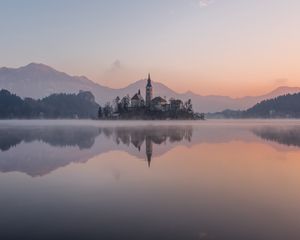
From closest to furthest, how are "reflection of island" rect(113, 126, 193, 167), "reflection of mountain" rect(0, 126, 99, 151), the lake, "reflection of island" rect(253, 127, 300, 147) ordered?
the lake
"reflection of island" rect(113, 126, 193, 167)
"reflection of mountain" rect(0, 126, 99, 151)
"reflection of island" rect(253, 127, 300, 147)

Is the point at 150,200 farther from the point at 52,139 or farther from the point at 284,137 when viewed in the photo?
the point at 284,137

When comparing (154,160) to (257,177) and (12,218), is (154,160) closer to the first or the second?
(257,177)

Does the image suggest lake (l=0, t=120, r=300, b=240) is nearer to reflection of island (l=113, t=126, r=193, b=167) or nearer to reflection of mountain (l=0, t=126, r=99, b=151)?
reflection of island (l=113, t=126, r=193, b=167)

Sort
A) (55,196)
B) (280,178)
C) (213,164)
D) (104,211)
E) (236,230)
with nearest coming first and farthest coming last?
Result: 1. (236,230)
2. (104,211)
3. (55,196)
4. (280,178)
5. (213,164)

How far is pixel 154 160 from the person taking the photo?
105 feet

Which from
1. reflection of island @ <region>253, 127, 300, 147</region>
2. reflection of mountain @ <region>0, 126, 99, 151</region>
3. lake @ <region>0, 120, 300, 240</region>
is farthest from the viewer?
reflection of island @ <region>253, 127, 300, 147</region>

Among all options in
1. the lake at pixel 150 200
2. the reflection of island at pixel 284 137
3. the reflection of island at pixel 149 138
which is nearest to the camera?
the lake at pixel 150 200

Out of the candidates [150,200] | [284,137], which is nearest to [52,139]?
[284,137]

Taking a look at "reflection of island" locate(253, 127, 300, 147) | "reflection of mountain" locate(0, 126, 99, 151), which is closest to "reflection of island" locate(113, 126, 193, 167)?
"reflection of mountain" locate(0, 126, 99, 151)

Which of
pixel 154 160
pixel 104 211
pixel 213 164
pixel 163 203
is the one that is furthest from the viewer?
pixel 154 160

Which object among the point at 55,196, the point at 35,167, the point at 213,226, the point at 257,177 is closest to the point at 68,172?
the point at 35,167

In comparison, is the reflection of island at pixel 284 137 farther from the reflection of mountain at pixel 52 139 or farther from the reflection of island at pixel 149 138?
the reflection of mountain at pixel 52 139

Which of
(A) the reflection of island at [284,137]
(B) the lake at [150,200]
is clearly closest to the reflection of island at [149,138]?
(B) the lake at [150,200]

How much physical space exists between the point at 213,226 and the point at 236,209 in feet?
9.16
